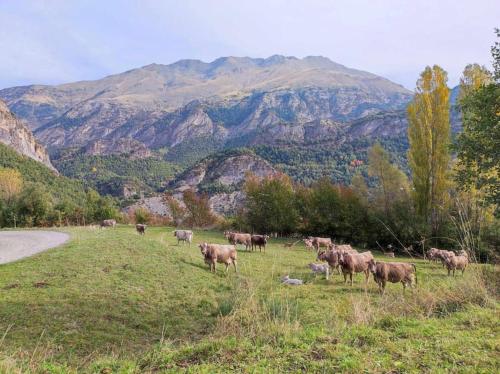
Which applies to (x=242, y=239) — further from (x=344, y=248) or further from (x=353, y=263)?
(x=353, y=263)

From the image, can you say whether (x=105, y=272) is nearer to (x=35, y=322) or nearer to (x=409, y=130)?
(x=35, y=322)

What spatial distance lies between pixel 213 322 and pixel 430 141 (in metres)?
33.8

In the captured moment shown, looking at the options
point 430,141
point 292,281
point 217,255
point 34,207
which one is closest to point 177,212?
point 34,207

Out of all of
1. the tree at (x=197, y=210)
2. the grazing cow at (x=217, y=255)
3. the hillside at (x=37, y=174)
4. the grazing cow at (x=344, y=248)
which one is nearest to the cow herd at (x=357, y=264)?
the grazing cow at (x=217, y=255)

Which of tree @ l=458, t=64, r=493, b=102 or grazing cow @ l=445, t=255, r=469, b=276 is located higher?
tree @ l=458, t=64, r=493, b=102

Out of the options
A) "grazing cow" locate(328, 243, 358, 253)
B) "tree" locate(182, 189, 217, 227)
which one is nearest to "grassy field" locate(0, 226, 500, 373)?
"grazing cow" locate(328, 243, 358, 253)

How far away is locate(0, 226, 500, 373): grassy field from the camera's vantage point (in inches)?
204

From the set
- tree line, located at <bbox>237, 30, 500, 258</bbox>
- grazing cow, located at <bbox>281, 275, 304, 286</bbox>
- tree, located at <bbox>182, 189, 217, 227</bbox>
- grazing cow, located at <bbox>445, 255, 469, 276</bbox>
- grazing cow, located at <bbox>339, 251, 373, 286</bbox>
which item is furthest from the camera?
tree, located at <bbox>182, 189, 217, 227</bbox>

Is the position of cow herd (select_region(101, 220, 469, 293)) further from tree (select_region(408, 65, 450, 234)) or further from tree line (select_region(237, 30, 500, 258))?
tree (select_region(408, 65, 450, 234))

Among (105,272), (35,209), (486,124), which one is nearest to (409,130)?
(486,124)

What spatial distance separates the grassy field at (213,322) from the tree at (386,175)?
2755cm

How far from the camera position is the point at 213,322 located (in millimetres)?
10664

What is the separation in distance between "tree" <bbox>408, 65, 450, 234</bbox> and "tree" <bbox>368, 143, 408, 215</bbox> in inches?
163

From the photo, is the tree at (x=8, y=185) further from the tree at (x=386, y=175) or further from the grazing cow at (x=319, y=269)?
the grazing cow at (x=319, y=269)
